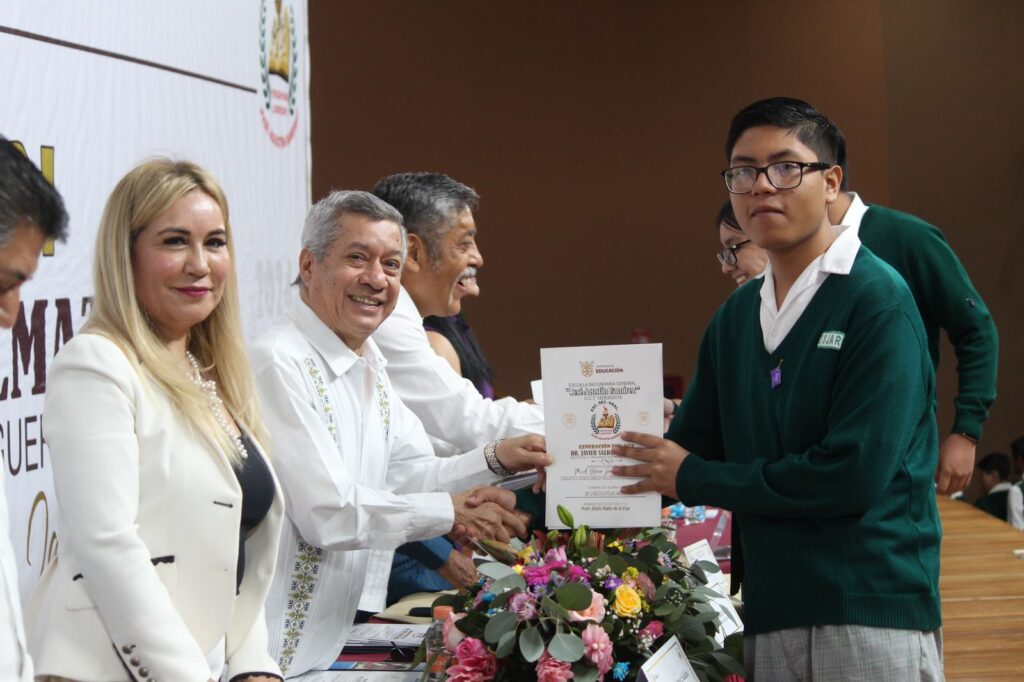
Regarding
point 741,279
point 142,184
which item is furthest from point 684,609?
point 741,279

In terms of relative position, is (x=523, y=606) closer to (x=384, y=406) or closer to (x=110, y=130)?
(x=384, y=406)

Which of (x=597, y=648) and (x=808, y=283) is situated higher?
(x=808, y=283)

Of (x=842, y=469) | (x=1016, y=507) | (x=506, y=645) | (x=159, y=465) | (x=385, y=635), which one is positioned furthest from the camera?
(x=1016, y=507)

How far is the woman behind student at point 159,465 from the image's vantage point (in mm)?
1643

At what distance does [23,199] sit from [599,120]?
7380 mm

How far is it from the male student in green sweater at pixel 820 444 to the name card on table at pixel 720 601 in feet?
1.03

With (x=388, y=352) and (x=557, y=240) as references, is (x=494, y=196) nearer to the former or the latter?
(x=557, y=240)

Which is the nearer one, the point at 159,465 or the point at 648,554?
the point at 159,465

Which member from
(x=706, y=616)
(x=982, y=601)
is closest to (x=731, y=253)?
(x=982, y=601)

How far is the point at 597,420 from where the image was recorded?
2.17 meters

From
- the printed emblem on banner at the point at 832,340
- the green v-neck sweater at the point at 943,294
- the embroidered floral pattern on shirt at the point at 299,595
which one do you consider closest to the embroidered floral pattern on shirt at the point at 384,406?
the embroidered floral pattern on shirt at the point at 299,595

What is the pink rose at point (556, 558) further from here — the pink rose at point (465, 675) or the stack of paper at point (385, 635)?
the stack of paper at point (385, 635)

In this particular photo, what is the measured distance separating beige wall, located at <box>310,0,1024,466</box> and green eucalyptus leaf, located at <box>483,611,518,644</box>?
21.0ft

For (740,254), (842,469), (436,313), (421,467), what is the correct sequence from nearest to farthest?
(842,469) < (421,467) < (436,313) < (740,254)
